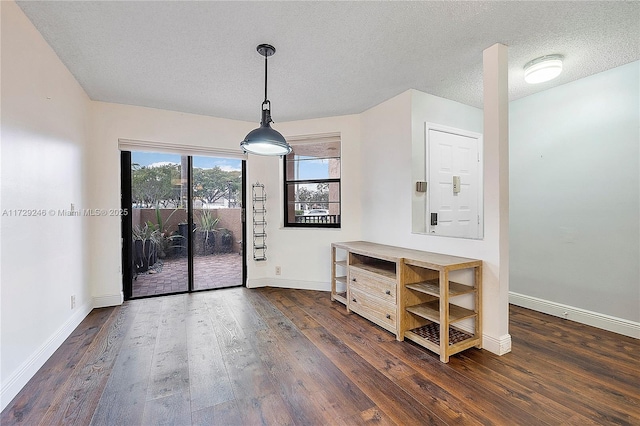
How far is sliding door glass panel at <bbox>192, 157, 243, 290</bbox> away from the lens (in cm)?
405

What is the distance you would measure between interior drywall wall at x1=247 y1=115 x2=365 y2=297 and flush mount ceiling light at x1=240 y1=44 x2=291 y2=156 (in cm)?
168

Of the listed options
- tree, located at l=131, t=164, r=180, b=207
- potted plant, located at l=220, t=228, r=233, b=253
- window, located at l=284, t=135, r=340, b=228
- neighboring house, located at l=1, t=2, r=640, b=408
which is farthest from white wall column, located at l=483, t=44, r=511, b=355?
tree, located at l=131, t=164, r=180, b=207

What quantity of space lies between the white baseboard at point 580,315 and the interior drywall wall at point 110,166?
4872 millimetres

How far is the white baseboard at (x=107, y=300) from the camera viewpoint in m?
3.37

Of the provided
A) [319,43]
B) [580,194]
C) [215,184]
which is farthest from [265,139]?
[580,194]

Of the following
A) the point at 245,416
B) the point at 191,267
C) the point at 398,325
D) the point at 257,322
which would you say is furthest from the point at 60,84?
the point at 398,325

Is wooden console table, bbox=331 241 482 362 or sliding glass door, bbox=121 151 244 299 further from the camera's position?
sliding glass door, bbox=121 151 244 299

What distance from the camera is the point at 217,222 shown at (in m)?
4.18

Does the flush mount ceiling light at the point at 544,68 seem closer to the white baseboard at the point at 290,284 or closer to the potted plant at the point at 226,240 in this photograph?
the white baseboard at the point at 290,284

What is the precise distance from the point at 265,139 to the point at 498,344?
2.53 m

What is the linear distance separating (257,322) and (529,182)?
354 centimetres

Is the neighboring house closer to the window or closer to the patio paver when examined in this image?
the window

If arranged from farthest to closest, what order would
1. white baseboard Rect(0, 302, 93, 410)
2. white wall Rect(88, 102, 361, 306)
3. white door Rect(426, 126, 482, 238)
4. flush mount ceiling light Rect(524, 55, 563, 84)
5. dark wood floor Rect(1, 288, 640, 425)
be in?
1. white wall Rect(88, 102, 361, 306)
2. white door Rect(426, 126, 482, 238)
3. flush mount ceiling light Rect(524, 55, 563, 84)
4. white baseboard Rect(0, 302, 93, 410)
5. dark wood floor Rect(1, 288, 640, 425)

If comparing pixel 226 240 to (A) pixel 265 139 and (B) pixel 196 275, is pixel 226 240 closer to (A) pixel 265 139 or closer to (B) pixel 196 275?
(B) pixel 196 275
